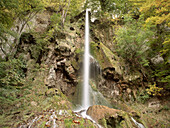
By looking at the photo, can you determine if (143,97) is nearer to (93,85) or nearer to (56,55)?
(93,85)

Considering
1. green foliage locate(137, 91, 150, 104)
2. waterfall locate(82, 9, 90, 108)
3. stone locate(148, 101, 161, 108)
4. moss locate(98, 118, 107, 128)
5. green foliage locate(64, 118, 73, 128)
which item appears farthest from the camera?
green foliage locate(137, 91, 150, 104)

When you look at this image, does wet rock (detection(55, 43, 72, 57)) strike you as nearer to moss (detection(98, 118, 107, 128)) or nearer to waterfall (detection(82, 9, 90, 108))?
waterfall (detection(82, 9, 90, 108))

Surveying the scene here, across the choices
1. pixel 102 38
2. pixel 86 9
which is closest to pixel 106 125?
pixel 102 38

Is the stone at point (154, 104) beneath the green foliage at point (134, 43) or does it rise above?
beneath

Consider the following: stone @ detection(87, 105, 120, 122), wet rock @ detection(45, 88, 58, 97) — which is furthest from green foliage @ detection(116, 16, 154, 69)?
wet rock @ detection(45, 88, 58, 97)

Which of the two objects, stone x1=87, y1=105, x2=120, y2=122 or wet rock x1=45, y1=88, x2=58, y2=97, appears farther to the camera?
wet rock x1=45, y1=88, x2=58, y2=97

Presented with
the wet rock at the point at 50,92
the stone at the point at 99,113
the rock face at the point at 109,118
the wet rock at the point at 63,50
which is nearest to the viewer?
the rock face at the point at 109,118

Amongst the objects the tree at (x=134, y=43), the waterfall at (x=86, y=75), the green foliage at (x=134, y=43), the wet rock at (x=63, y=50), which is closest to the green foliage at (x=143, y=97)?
the tree at (x=134, y=43)

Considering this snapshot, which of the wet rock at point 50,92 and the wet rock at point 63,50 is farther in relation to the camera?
the wet rock at point 63,50

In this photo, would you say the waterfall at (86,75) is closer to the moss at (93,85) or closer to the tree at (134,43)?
the moss at (93,85)

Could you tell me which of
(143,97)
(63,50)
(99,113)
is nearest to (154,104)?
(143,97)

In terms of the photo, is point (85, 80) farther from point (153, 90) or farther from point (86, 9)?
point (86, 9)

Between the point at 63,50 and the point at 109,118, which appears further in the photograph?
the point at 63,50

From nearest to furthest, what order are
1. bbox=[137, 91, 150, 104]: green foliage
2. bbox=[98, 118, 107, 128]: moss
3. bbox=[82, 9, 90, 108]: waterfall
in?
bbox=[98, 118, 107, 128]: moss
bbox=[82, 9, 90, 108]: waterfall
bbox=[137, 91, 150, 104]: green foliage
